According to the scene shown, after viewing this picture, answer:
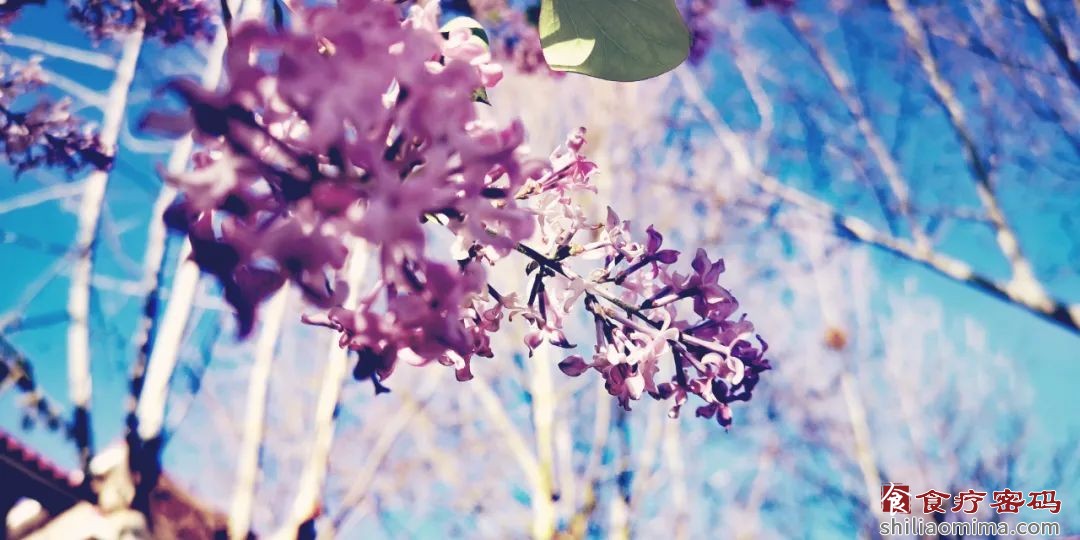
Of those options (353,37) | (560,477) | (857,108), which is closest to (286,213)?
(353,37)

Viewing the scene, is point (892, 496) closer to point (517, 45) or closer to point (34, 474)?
point (517, 45)

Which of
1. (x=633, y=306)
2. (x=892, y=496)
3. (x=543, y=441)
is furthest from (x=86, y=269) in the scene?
(x=892, y=496)

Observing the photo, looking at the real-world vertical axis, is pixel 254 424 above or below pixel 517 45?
below

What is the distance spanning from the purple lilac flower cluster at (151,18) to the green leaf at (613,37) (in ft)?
4.65

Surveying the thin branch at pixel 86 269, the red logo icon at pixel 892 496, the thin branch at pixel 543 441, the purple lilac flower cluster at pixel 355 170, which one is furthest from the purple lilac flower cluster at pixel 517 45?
the red logo icon at pixel 892 496

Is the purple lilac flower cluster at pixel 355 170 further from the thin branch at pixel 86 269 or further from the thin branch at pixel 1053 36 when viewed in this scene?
the thin branch at pixel 1053 36

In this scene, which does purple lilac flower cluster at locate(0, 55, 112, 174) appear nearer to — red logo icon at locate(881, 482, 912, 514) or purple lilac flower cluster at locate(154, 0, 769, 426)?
purple lilac flower cluster at locate(154, 0, 769, 426)

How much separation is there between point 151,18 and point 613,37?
152 centimetres

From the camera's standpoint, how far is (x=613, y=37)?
3.22 feet

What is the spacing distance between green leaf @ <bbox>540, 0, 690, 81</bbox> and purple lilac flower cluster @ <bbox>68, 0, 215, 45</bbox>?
142cm

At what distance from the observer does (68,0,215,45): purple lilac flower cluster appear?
1825mm

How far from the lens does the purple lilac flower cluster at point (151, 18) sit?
1.83 meters

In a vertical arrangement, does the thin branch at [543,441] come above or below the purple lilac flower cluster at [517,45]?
below

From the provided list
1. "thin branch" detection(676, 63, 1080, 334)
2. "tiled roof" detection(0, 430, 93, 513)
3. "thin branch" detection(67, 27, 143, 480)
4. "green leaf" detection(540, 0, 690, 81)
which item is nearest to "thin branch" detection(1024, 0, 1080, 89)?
"thin branch" detection(676, 63, 1080, 334)
